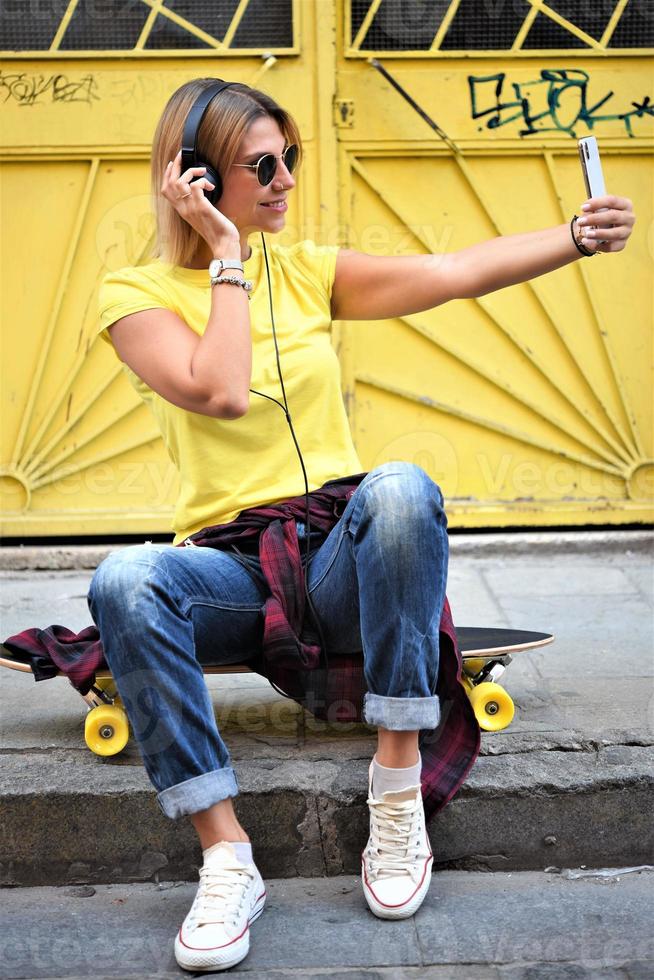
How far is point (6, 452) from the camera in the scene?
445 cm

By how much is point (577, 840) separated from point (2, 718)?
1.45 metres

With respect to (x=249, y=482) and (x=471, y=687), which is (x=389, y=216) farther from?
(x=471, y=687)

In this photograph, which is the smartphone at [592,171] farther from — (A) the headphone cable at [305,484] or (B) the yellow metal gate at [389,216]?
(B) the yellow metal gate at [389,216]

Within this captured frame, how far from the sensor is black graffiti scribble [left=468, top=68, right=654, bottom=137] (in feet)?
14.1

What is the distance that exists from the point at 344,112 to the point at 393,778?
290cm

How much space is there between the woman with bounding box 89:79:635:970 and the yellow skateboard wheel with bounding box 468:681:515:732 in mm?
399

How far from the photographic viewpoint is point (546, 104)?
432 centimetres

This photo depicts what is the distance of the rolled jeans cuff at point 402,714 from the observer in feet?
7.18

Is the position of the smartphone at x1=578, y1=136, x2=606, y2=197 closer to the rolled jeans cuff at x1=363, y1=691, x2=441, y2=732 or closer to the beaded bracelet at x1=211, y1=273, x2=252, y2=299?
the beaded bracelet at x1=211, y1=273, x2=252, y2=299

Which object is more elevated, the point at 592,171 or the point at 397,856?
the point at 592,171

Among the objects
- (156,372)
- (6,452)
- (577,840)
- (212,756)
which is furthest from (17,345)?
(577,840)

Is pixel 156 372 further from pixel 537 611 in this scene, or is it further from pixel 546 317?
pixel 546 317

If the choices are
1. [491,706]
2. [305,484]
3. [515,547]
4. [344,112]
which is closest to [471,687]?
[491,706]

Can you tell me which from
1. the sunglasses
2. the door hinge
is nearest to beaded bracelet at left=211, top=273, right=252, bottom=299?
the sunglasses
